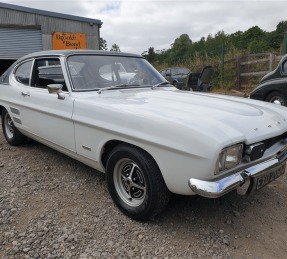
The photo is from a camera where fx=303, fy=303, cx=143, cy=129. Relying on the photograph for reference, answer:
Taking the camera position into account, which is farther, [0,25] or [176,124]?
[0,25]

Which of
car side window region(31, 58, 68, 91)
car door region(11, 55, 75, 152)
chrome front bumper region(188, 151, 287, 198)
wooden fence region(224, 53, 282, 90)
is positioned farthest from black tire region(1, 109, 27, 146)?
wooden fence region(224, 53, 282, 90)

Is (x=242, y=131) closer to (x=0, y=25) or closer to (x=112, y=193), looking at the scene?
(x=112, y=193)

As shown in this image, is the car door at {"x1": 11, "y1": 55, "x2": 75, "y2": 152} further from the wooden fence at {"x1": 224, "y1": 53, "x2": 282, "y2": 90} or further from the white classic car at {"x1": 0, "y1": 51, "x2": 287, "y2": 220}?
the wooden fence at {"x1": 224, "y1": 53, "x2": 282, "y2": 90}

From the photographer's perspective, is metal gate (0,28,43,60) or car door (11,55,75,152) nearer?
car door (11,55,75,152)

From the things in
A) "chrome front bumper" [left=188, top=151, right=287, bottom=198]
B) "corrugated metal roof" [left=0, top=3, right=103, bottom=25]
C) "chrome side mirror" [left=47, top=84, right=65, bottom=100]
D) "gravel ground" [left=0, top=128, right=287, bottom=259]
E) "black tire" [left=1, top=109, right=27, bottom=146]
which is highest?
"corrugated metal roof" [left=0, top=3, right=103, bottom=25]

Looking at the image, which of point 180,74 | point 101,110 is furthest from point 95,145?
point 180,74

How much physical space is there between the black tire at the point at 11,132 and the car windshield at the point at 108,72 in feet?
6.63

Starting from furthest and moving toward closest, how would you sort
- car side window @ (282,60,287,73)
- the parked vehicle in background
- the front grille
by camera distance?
1. the parked vehicle in background
2. car side window @ (282,60,287,73)
3. the front grille

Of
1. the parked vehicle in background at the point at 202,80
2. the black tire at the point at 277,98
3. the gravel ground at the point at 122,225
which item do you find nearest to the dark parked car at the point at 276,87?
the black tire at the point at 277,98

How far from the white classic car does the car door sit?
1 cm

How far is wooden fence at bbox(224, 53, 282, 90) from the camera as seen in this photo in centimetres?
1200

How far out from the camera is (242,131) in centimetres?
234

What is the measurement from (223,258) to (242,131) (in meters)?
0.99

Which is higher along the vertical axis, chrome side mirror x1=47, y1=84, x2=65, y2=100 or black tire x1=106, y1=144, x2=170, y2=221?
chrome side mirror x1=47, y1=84, x2=65, y2=100
